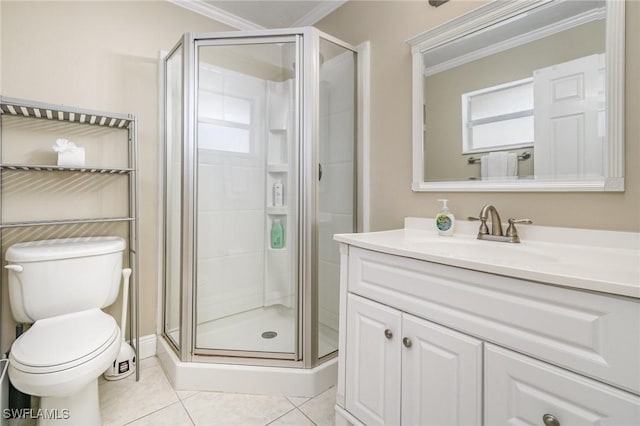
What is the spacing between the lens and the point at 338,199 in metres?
1.81

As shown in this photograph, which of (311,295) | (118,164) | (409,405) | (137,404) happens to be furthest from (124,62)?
(409,405)

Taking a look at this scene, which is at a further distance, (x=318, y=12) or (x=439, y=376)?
(x=318, y=12)

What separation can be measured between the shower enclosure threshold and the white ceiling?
2291mm

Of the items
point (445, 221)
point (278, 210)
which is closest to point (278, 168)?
point (278, 210)

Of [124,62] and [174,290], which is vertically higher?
[124,62]

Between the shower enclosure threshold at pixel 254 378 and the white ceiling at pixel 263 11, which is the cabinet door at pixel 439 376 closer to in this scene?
the shower enclosure threshold at pixel 254 378

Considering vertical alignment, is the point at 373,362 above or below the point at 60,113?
below

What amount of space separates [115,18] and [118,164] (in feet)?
2.87

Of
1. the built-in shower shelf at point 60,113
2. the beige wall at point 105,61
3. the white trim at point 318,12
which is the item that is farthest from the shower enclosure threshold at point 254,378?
the white trim at point 318,12

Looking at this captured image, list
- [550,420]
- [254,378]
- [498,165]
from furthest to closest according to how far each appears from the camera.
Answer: [254,378], [498,165], [550,420]

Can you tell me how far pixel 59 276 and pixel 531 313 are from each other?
6.24 ft

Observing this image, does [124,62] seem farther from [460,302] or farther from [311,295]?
[460,302]

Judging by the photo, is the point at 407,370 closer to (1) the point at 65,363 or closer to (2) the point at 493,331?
(2) the point at 493,331

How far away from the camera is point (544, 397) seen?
74 centimetres
